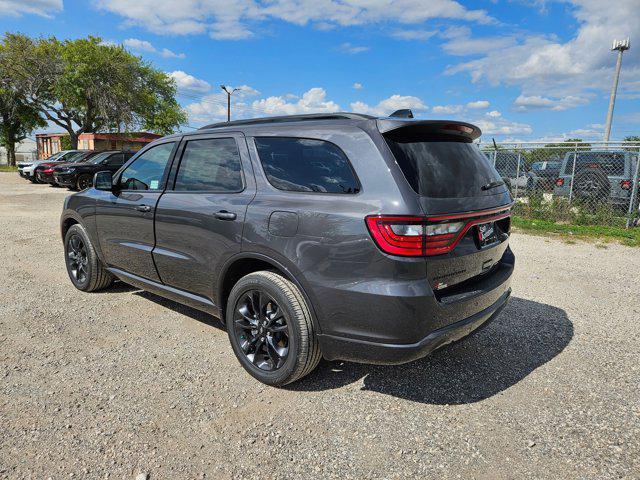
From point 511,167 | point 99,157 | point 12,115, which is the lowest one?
point 511,167

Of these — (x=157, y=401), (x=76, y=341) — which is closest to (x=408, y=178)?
(x=157, y=401)

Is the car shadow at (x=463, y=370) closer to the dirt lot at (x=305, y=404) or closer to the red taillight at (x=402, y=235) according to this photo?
the dirt lot at (x=305, y=404)

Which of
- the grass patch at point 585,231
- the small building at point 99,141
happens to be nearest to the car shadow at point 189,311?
the grass patch at point 585,231

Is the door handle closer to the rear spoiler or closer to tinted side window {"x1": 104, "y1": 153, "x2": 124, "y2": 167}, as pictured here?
the rear spoiler

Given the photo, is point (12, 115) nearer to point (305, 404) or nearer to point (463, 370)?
point (305, 404)

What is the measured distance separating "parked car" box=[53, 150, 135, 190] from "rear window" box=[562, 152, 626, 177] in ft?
53.0

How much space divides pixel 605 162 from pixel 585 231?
7.62ft

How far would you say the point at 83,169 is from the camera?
17594mm

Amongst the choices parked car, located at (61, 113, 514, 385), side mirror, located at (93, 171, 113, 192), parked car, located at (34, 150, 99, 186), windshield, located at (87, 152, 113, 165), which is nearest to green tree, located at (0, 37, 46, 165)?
parked car, located at (34, 150, 99, 186)

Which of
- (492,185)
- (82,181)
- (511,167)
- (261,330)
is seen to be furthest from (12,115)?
(492,185)

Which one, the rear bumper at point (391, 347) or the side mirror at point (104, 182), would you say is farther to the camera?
the side mirror at point (104, 182)

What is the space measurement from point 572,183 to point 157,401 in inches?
426

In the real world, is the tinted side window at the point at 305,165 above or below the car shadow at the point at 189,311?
above

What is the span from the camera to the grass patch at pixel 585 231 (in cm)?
874
